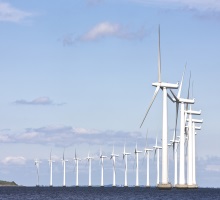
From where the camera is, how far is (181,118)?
185375 millimetres

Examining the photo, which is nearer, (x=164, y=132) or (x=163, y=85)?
(x=164, y=132)

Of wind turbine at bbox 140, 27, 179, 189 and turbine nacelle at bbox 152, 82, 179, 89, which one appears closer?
wind turbine at bbox 140, 27, 179, 189

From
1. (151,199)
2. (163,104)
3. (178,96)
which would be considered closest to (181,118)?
(178,96)

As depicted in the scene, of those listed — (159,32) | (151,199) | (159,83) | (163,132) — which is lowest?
(151,199)

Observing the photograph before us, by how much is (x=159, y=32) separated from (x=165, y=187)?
32.0m

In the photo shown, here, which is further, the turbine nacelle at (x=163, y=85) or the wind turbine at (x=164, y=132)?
the turbine nacelle at (x=163, y=85)

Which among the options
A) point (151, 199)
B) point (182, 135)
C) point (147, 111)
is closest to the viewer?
point (147, 111)

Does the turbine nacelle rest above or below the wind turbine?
above

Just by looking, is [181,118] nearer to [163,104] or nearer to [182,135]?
[182,135]

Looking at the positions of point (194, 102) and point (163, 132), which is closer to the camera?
point (163, 132)

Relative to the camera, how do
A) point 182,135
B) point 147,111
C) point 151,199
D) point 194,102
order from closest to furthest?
point 147,111
point 151,199
point 182,135
point 194,102

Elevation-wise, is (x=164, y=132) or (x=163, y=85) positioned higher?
(x=163, y=85)

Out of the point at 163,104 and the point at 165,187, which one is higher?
the point at 163,104

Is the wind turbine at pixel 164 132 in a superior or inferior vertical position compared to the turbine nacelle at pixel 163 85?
inferior
